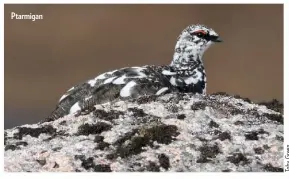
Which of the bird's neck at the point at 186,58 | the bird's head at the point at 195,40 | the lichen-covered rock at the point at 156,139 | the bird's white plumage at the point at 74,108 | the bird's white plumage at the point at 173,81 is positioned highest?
the bird's head at the point at 195,40

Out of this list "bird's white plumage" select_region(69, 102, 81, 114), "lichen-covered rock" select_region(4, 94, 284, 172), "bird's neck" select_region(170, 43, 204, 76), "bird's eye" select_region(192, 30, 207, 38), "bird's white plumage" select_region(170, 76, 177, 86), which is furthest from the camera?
"bird's neck" select_region(170, 43, 204, 76)

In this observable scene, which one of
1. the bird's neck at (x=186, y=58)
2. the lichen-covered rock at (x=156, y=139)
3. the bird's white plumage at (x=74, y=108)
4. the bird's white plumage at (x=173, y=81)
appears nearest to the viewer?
the lichen-covered rock at (x=156, y=139)

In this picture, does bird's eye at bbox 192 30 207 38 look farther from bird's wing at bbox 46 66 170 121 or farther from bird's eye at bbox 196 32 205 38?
bird's wing at bbox 46 66 170 121

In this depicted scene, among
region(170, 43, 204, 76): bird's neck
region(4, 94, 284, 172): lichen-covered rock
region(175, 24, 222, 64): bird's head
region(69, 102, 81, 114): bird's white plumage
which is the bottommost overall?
region(4, 94, 284, 172): lichen-covered rock

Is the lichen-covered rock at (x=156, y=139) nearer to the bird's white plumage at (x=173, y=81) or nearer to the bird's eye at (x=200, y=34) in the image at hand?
the bird's white plumage at (x=173, y=81)

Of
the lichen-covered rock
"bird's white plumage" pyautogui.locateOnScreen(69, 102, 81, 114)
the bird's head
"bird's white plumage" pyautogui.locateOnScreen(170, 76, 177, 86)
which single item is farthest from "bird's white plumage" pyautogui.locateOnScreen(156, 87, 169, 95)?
"bird's white plumage" pyautogui.locateOnScreen(69, 102, 81, 114)

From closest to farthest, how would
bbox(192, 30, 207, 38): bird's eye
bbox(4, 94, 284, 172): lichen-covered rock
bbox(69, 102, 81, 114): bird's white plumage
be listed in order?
bbox(4, 94, 284, 172): lichen-covered rock → bbox(69, 102, 81, 114): bird's white plumage → bbox(192, 30, 207, 38): bird's eye

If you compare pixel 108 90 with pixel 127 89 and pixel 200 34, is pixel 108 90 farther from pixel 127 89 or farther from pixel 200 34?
pixel 200 34

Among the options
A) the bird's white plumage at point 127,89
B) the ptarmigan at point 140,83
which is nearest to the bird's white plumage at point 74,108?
the ptarmigan at point 140,83

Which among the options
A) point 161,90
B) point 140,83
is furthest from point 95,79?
point 161,90
